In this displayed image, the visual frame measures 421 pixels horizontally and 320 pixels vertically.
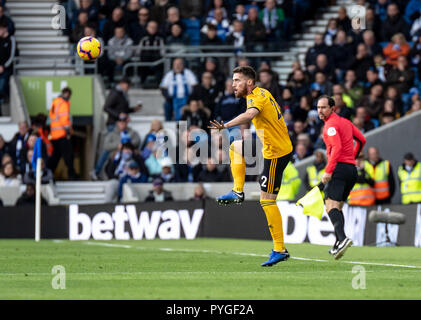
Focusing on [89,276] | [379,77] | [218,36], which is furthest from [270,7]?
[89,276]

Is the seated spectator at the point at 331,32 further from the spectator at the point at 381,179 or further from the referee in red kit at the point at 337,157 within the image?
the referee in red kit at the point at 337,157

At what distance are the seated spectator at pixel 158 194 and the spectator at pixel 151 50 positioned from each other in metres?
4.64

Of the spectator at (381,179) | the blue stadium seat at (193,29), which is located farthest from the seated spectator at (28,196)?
the spectator at (381,179)

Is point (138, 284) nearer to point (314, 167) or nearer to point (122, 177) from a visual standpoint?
point (314, 167)

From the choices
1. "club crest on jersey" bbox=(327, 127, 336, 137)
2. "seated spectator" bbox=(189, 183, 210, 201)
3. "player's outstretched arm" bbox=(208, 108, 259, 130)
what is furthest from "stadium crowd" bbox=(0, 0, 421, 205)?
"player's outstretched arm" bbox=(208, 108, 259, 130)

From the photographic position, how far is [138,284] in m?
11.1

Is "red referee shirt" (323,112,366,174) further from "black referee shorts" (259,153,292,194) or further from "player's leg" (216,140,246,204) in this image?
"player's leg" (216,140,246,204)

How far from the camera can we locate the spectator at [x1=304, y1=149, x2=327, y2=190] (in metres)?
22.8

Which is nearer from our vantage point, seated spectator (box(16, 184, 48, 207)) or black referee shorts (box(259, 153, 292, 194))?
black referee shorts (box(259, 153, 292, 194))

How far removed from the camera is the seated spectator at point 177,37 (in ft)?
92.9

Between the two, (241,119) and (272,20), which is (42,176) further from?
(241,119)

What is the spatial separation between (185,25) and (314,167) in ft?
24.7

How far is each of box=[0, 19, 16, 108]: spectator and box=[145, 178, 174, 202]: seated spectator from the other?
551 centimetres

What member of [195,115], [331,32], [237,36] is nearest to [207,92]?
[195,115]
